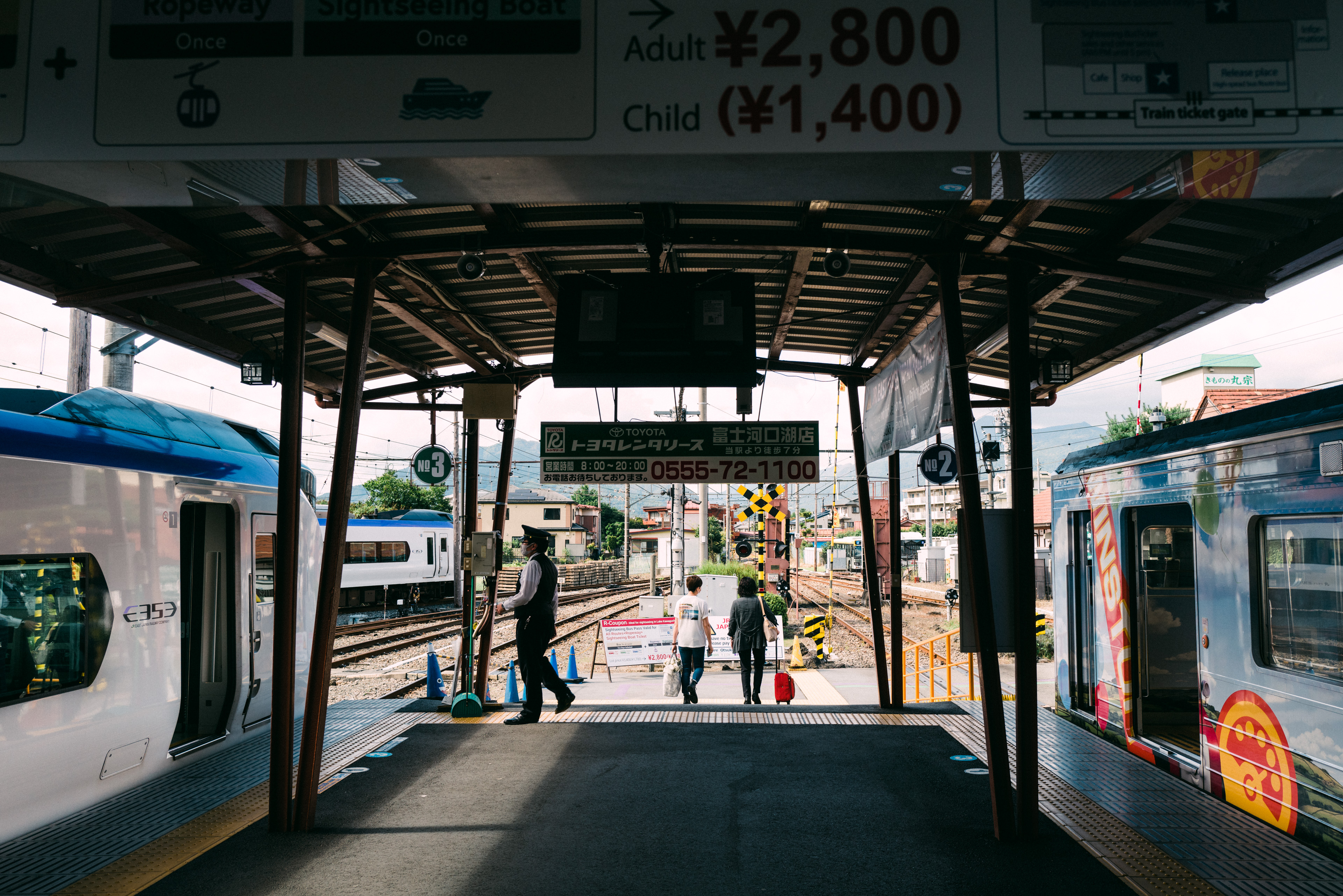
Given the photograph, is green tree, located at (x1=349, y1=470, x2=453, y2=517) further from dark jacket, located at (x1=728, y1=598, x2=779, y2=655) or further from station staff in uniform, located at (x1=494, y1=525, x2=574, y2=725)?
station staff in uniform, located at (x1=494, y1=525, x2=574, y2=725)

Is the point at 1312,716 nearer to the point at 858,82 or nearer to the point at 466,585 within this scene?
the point at 858,82

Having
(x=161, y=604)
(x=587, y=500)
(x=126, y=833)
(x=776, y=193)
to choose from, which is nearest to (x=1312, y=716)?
(x=776, y=193)

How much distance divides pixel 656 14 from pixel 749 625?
28.2 feet

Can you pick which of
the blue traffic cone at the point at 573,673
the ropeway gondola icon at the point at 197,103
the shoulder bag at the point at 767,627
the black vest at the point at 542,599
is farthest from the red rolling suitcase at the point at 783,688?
the ropeway gondola icon at the point at 197,103

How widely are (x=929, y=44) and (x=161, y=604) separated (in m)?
5.93

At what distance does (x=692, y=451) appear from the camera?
9.05 metres

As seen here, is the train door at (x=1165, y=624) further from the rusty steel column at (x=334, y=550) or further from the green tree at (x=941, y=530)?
the green tree at (x=941, y=530)

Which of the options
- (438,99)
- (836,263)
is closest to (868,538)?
(836,263)

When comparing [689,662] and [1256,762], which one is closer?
[1256,762]

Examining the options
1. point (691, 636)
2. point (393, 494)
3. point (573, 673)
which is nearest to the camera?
point (691, 636)

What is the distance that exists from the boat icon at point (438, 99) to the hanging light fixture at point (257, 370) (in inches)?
220

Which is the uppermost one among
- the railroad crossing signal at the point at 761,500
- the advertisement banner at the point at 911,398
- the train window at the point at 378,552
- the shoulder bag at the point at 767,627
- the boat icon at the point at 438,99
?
the boat icon at the point at 438,99

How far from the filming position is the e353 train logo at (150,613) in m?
5.70

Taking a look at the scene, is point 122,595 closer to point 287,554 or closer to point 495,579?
point 287,554
